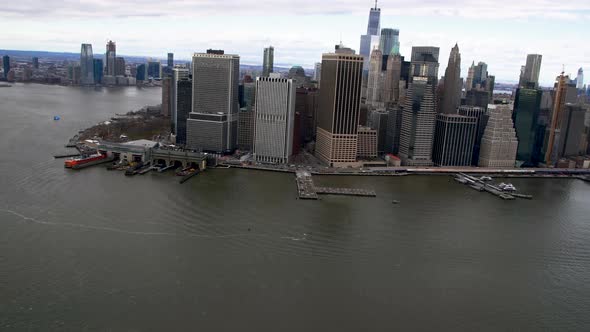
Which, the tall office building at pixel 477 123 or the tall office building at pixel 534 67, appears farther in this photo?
the tall office building at pixel 534 67

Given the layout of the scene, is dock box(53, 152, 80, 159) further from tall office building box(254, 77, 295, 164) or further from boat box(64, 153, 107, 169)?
tall office building box(254, 77, 295, 164)

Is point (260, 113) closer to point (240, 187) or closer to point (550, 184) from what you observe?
point (240, 187)

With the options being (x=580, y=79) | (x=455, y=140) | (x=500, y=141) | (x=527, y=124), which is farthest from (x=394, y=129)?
(x=580, y=79)

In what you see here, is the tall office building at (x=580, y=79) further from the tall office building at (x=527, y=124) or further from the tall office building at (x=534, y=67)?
the tall office building at (x=527, y=124)

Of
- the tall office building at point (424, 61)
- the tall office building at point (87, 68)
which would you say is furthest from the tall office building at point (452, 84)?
the tall office building at point (87, 68)

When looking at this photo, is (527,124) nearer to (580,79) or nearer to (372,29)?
(580,79)

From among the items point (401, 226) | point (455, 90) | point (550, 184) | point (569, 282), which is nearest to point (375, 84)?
point (455, 90)
